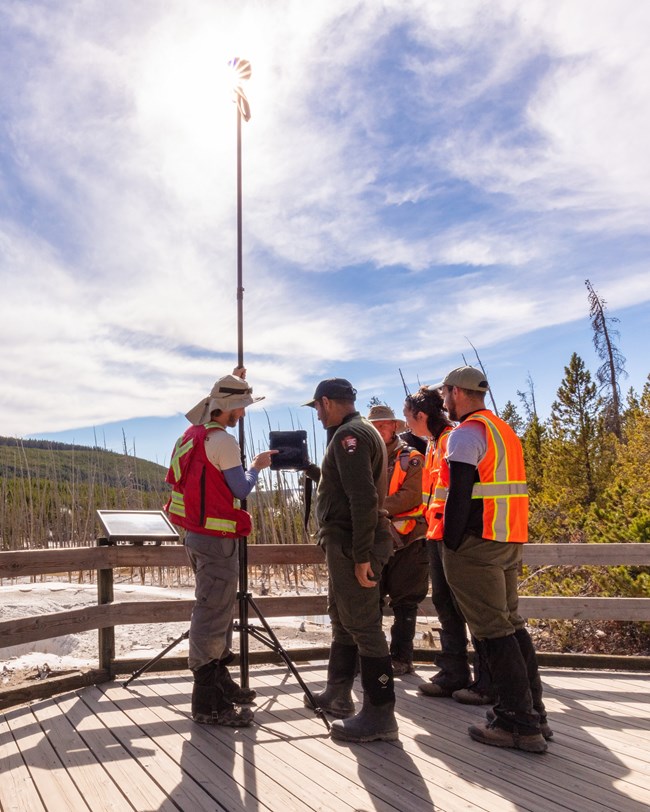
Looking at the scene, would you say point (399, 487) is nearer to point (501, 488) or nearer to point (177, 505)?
point (501, 488)

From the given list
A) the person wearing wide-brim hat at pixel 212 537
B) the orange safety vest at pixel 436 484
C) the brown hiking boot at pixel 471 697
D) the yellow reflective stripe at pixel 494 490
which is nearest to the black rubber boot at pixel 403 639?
the brown hiking boot at pixel 471 697

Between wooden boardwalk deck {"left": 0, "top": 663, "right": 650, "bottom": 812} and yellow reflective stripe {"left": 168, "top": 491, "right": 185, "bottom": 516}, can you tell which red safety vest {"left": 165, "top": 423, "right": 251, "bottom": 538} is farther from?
wooden boardwalk deck {"left": 0, "top": 663, "right": 650, "bottom": 812}

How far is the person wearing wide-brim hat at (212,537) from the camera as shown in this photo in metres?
3.07

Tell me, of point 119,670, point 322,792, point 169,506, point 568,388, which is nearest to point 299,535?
point 568,388

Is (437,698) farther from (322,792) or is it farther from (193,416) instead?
(193,416)

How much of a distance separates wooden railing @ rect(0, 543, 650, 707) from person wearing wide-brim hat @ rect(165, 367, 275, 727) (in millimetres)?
717

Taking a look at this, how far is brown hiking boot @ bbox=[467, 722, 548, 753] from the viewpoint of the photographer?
2.71 metres

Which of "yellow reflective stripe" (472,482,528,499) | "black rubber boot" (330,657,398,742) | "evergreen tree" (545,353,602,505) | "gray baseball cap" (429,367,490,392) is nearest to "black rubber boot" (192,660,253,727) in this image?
"black rubber boot" (330,657,398,742)

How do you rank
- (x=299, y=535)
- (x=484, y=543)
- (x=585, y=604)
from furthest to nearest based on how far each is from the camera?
(x=299, y=535) → (x=585, y=604) → (x=484, y=543)

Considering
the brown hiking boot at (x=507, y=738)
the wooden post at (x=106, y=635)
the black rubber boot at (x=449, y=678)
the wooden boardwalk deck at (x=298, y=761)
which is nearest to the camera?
the wooden boardwalk deck at (x=298, y=761)

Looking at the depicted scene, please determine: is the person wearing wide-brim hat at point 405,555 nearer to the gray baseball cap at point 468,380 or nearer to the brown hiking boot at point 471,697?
the brown hiking boot at point 471,697

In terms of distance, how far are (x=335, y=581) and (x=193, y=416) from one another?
104cm

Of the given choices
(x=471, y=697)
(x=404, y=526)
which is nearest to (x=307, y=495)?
(x=404, y=526)

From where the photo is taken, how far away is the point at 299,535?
11469mm
